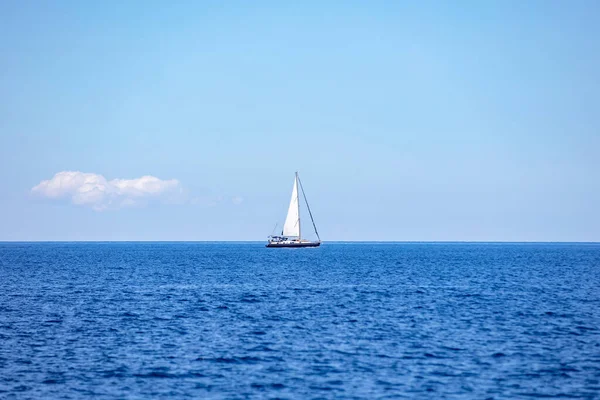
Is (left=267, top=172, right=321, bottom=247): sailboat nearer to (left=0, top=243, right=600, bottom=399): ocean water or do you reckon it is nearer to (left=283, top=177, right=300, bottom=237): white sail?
(left=283, top=177, right=300, bottom=237): white sail

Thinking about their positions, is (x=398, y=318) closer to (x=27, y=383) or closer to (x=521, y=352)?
(x=521, y=352)

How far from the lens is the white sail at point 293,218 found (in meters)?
173

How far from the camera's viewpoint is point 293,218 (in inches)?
6959

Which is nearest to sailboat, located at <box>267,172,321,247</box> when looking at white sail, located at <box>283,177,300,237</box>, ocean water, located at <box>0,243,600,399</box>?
white sail, located at <box>283,177,300,237</box>


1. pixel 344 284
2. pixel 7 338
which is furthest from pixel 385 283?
pixel 7 338

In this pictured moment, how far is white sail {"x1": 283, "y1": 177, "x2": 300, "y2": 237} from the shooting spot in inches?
6801

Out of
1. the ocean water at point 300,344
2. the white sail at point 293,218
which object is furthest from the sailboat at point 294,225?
the ocean water at point 300,344

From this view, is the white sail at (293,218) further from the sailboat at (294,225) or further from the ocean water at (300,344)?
the ocean water at (300,344)

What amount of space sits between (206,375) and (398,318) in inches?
829

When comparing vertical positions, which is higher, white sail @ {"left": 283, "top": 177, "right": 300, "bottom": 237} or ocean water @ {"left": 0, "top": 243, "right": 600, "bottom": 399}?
white sail @ {"left": 283, "top": 177, "right": 300, "bottom": 237}

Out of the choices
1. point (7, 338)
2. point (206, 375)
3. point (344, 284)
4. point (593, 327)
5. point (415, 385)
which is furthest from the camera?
point (344, 284)

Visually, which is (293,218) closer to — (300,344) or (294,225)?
(294,225)

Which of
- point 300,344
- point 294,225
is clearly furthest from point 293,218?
point 300,344

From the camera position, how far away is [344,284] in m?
80.5
